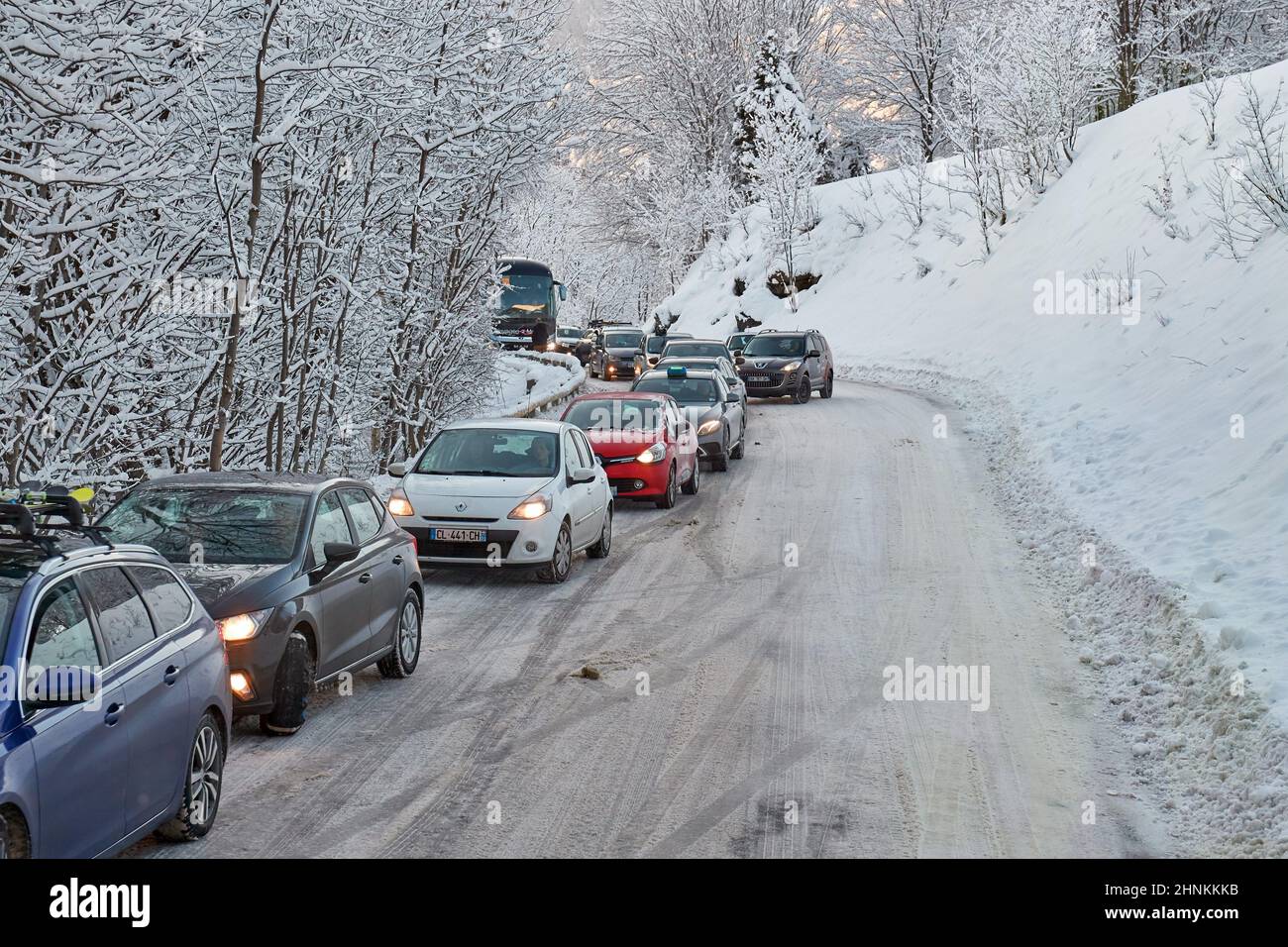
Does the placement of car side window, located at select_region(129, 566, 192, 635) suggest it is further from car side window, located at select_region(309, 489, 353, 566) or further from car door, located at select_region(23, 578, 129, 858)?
car side window, located at select_region(309, 489, 353, 566)

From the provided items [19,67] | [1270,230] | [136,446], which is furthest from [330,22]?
[1270,230]

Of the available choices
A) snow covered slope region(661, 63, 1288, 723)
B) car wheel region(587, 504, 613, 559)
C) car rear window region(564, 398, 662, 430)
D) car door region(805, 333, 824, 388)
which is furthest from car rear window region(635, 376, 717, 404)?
car door region(805, 333, 824, 388)

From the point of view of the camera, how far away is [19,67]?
9.14m

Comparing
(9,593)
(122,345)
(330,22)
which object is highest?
(330,22)

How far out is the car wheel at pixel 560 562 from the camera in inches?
539

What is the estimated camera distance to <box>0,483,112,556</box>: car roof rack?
18.9 feet

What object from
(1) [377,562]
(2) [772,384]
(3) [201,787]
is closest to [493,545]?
(1) [377,562]

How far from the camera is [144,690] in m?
6.00

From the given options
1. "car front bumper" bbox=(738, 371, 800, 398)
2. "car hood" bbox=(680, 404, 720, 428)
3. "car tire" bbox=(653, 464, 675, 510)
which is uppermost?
"car front bumper" bbox=(738, 371, 800, 398)

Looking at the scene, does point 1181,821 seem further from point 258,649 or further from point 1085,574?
point 1085,574

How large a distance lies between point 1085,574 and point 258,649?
862cm

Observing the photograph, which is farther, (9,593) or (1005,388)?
(1005,388)

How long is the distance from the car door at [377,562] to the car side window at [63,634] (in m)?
3.68

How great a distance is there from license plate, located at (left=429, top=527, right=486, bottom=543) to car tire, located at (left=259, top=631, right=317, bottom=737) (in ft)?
15.9
